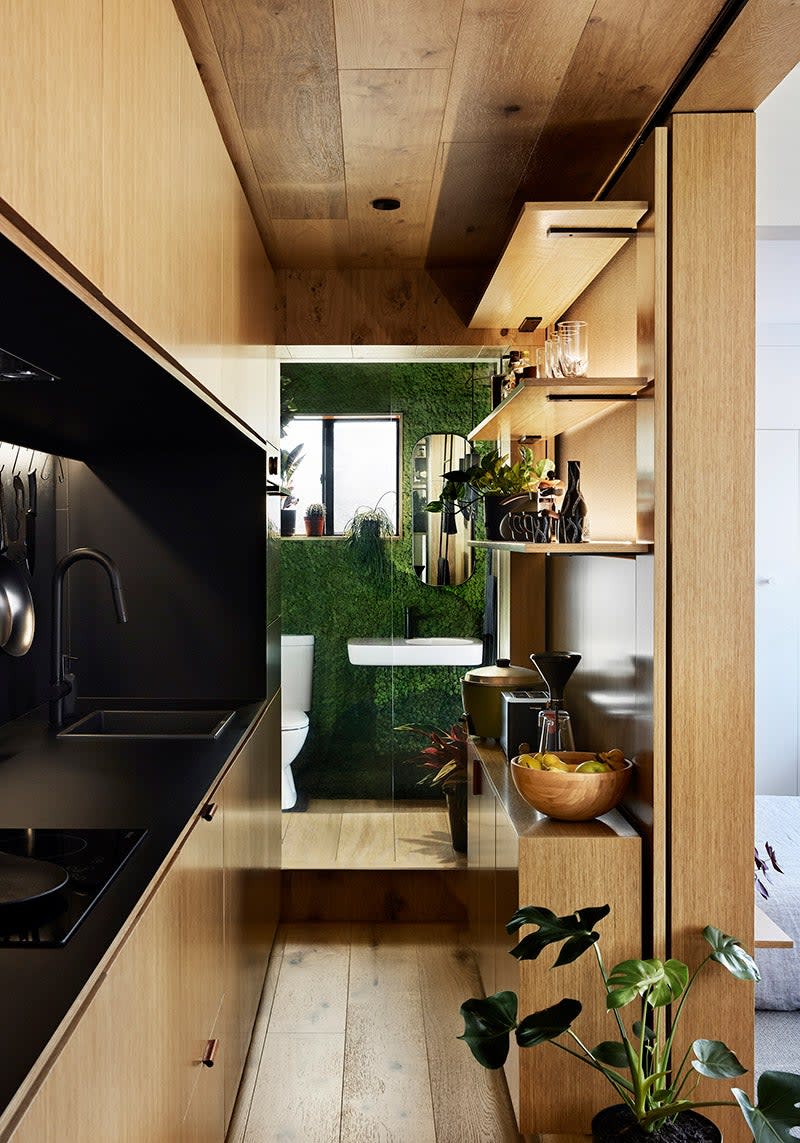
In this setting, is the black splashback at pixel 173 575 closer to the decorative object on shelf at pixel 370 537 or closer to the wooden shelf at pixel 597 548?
the decorative object on shelf at pixel 370 537

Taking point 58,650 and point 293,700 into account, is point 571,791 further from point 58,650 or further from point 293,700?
point 293,700

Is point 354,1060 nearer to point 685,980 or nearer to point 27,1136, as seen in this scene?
point 685,980

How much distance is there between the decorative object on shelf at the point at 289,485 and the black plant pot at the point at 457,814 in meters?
1.20

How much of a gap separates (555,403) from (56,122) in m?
1.78

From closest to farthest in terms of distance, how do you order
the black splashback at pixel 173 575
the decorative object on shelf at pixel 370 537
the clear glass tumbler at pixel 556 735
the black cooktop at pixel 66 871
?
1. the black cooktop at pixel 66 871
2. the clear glass tumbler at pixel 556 735
3. the black splashback at pixel 173 575
4. the decorative object on shelf at pixel 370 537

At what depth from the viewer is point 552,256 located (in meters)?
2.66

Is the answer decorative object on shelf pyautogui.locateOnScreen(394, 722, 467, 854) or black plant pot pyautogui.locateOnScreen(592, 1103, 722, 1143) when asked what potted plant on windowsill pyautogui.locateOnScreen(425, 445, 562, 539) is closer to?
decorative object on shelf pyautogui.locateOnScreen(394, 722, 467, 854)

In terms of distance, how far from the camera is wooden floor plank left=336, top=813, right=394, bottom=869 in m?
3.74

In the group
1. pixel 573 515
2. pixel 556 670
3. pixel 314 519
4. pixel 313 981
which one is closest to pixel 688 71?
pixel 573 515

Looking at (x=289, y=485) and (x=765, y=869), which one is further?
(x=289, y=485)

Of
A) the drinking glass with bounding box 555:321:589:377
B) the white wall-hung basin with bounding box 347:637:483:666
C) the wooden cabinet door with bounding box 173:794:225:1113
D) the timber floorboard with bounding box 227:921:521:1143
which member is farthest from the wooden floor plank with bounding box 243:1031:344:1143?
the drinking glass with bounding box 555:321:589:377

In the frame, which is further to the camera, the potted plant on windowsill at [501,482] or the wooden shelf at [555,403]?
the potted plant on windowsill at [501,482]

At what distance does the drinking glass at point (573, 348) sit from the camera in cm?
245

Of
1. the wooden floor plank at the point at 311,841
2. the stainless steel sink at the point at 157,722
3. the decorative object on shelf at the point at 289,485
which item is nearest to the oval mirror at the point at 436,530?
the decorative object on shelf at the point at 289,485
